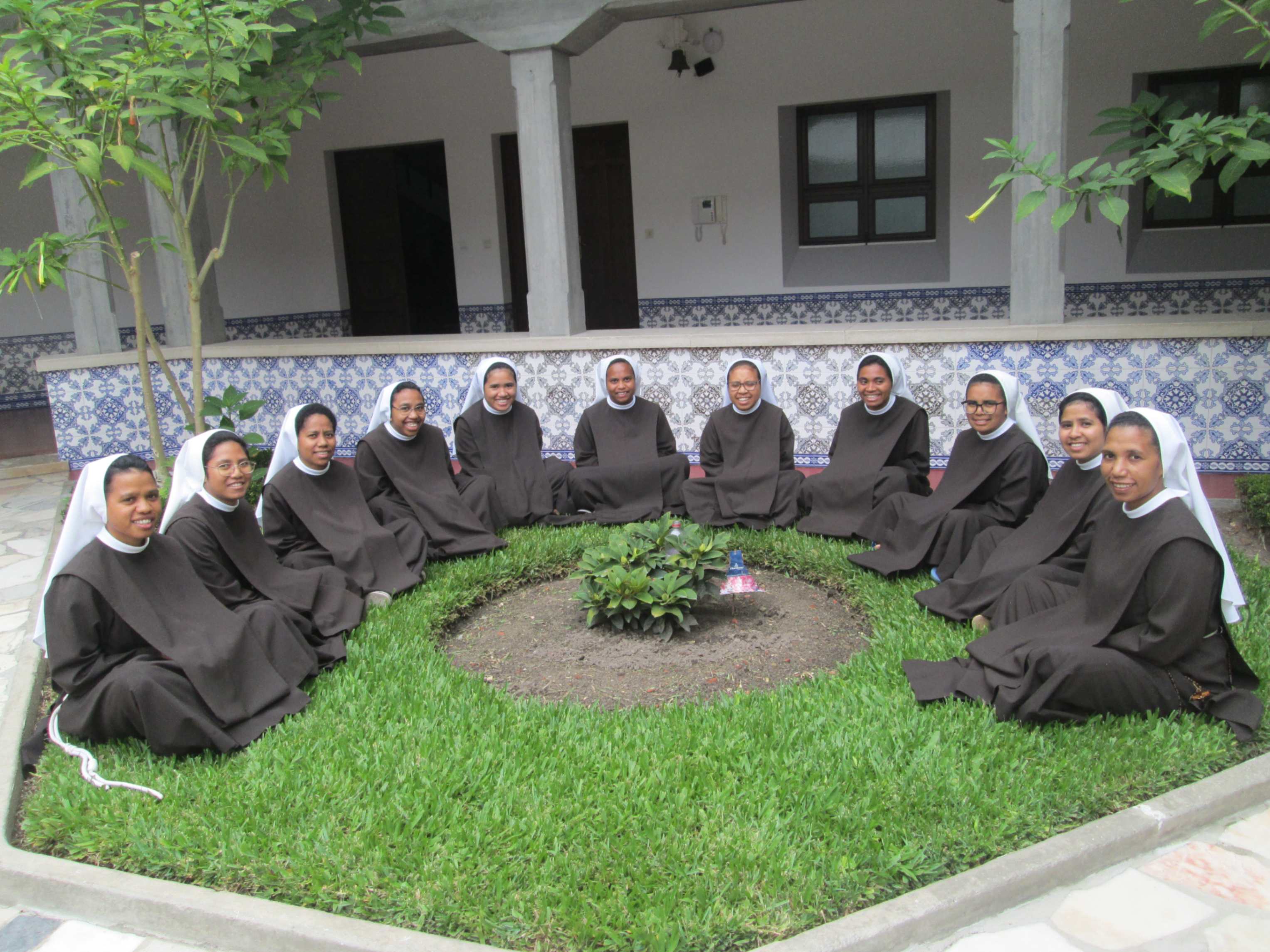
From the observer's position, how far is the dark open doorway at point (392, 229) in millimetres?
10773

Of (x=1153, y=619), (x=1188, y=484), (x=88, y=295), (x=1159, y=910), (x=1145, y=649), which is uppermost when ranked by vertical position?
(x=88, y=295)

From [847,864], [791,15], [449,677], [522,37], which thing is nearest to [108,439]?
[522,37]

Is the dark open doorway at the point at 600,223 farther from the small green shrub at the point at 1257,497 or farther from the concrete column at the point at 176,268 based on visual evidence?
the small green shrub at the point at 1257,497

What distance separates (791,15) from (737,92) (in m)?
0.75

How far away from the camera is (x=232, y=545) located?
14.1ft

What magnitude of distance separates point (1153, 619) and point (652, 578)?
201 cm

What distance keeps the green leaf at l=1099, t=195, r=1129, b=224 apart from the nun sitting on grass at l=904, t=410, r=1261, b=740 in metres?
0.94

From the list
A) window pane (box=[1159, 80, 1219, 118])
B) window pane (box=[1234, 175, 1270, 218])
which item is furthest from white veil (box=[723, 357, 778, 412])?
window pane (box=[1234, 175, 1270, 218])

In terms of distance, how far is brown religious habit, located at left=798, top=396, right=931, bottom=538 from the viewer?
571cm

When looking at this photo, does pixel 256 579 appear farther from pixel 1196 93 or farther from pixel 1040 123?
pixel 1196 93

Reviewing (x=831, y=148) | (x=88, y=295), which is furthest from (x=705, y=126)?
(x=88, y=295)

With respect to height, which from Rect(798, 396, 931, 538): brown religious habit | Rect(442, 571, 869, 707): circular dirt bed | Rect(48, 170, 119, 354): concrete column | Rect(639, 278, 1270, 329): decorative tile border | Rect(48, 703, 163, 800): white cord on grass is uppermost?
Rect(48, 170, 119, 354): concrete column

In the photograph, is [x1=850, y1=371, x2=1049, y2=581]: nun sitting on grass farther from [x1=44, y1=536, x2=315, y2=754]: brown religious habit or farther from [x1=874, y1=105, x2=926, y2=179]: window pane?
[x1=874, y1=105, x2=926, y2=179]: window pane

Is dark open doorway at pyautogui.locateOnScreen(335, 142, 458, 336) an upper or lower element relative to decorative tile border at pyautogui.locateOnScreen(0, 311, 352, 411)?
upper
